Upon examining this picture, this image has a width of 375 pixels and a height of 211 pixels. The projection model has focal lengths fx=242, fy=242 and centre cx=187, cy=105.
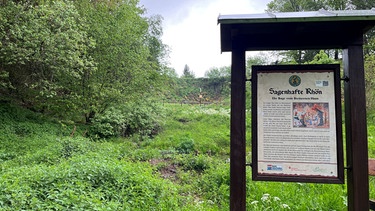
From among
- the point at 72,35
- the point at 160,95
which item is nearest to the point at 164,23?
the point at 160,95

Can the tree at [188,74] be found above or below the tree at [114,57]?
above

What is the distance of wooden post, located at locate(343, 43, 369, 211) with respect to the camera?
6.02 feet

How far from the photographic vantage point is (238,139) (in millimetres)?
1933

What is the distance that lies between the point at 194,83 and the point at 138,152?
19.6 metres

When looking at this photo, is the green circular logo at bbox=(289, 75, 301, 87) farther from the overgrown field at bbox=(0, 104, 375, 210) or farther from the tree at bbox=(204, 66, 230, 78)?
the tree at bbox=(204, 66, 230, 78)

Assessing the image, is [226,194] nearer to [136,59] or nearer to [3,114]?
[136,59]

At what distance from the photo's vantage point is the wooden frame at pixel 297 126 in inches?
73.2

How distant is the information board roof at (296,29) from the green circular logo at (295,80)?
295 millimetres

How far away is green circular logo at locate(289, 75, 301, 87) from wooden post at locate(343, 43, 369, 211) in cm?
38

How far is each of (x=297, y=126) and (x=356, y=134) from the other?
0.44 m

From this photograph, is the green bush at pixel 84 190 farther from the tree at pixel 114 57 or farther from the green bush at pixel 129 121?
the tree at pixel 114 57

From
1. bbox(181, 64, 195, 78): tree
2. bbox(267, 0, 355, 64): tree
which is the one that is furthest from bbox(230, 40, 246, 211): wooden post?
bbox(181, 64, 195, 78): tree

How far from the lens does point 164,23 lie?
15422mm

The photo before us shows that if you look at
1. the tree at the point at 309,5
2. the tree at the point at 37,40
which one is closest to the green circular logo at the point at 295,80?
the tree at the point at 37,40
